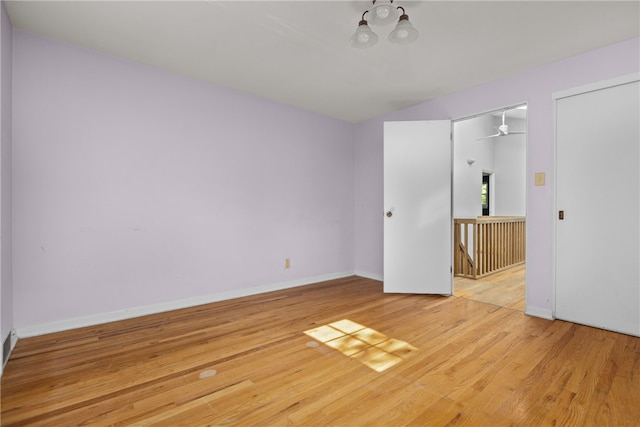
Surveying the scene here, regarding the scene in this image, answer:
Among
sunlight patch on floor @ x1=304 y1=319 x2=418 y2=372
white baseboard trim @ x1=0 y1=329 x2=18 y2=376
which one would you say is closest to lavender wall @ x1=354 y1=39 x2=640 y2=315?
sunlight patch on floor @ x1=304 y1=319 x2=418 y2=372

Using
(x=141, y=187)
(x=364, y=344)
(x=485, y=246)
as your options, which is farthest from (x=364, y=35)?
(x=485, y=246)

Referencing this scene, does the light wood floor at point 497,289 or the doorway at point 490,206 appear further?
the doorway at point 490,206

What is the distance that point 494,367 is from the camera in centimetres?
194

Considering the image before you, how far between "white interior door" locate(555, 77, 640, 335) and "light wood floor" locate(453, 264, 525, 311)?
2.03 feet

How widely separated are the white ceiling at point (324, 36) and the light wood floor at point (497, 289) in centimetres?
242

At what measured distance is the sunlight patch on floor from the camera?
2039 millimetres

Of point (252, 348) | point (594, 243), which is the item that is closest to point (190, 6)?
point (252, 348)

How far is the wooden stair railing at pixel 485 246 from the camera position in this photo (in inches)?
186

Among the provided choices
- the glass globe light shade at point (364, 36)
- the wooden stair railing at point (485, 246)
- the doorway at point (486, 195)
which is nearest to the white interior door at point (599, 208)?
the wooden stair railing at point (485, 246)

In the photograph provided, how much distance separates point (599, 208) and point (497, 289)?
1.70 m

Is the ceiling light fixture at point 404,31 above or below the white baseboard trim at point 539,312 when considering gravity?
above

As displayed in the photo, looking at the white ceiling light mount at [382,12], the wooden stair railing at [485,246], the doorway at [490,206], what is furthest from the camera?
the wooden stair railing at [485,246]

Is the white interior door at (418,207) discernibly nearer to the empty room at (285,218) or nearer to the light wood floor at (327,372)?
the empty room at (285,218)

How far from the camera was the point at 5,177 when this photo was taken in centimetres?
218
